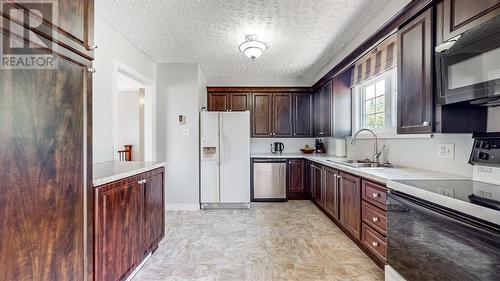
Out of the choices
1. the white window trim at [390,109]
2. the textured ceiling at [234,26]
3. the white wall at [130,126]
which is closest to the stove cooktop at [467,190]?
the white window trim at [390,109]

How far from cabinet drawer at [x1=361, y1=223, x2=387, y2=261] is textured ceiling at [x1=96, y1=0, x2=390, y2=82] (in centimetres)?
215

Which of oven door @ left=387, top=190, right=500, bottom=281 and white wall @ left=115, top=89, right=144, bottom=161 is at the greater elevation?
white wall @ left=115, top=89, right=144, bottom=161

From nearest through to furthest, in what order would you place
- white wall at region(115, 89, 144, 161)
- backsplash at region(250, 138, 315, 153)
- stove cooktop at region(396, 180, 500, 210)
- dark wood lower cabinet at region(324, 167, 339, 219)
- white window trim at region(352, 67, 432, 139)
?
1. stove cooktop at region(396, 180, 500, 210)
2. white window trim at region(352, 67, 432, 139)
3. dark wood lower cabinet at region(324, 167, 339, 219)
4. backsplash at region(250, 138, 315, 153)
5. white wall at region(115, 89, 144, 161)

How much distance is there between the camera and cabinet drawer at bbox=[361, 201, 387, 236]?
2038mm

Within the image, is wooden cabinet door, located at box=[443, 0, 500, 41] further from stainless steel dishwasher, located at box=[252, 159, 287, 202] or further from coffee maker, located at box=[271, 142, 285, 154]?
coffee maker, located at box=[271, 142, 285, 154]

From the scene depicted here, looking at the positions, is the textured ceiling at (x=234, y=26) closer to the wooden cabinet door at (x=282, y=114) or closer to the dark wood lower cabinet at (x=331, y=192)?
the wooden cabinet door at (x=282, y=114)

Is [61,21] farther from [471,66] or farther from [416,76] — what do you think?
[416,76]

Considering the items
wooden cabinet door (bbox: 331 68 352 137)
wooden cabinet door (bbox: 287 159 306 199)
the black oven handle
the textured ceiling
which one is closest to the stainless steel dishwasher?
wooden cabinet door (bbox: 287 159 306 199)

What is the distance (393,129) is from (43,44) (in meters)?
3.10

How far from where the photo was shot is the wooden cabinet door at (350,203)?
2.50m

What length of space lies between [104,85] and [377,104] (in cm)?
336

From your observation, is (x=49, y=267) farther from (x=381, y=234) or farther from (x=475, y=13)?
(x=475, y=13)

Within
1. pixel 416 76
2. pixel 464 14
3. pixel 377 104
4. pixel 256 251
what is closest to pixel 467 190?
pixel 416 76

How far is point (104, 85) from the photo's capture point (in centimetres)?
262
